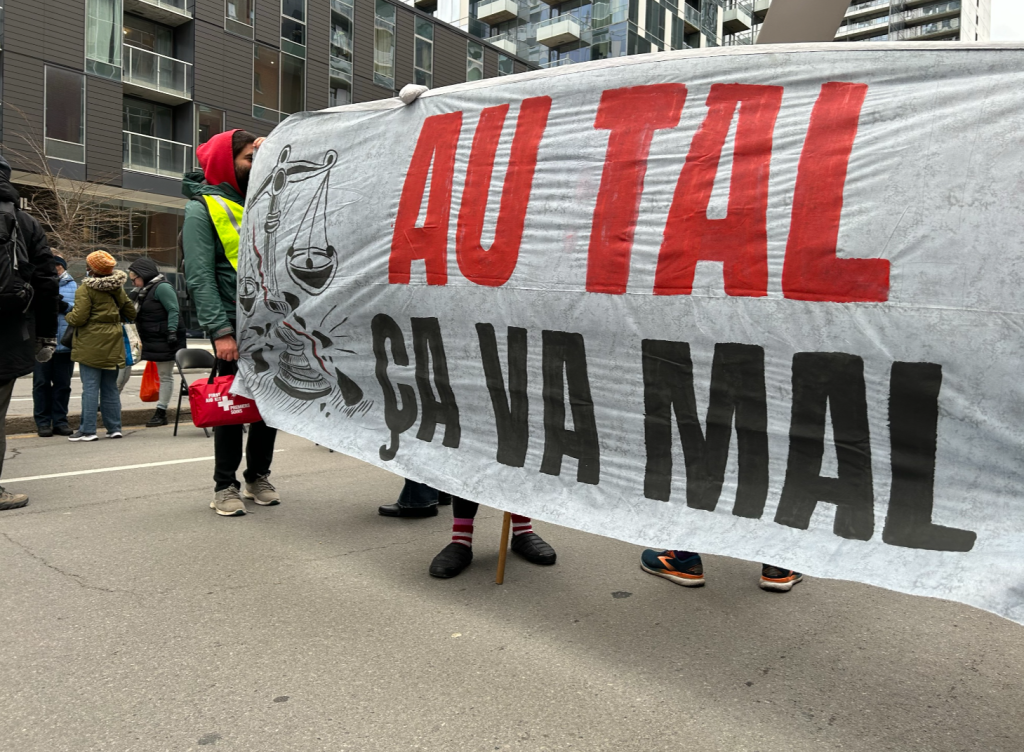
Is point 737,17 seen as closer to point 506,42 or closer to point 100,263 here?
point 506,42

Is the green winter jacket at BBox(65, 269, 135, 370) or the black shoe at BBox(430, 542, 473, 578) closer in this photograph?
the black shoe at BBox(430, 542, 473, 578)

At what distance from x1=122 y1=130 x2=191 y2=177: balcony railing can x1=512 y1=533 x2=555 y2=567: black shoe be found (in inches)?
992

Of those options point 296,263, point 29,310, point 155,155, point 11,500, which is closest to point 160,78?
point 155,155

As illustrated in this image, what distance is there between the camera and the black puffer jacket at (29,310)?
516 cm

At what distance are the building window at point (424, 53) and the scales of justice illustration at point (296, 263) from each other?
3046 cm

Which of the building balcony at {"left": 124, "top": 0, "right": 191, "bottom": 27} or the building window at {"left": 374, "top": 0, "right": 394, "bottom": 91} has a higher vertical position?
the building window at {"left": 374, "top": 0, "right": 394, "bottom": 91}

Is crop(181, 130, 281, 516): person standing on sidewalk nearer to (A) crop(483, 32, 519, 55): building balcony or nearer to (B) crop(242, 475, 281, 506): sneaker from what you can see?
(B) crop(242, 475, 281, 506): sneaker

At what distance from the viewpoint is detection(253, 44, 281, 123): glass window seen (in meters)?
28.6

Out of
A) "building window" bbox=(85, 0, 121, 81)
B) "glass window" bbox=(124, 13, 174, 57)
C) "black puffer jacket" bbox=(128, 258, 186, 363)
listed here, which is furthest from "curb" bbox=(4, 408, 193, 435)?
"glass window" bbox=(124, 13, 174, 57)

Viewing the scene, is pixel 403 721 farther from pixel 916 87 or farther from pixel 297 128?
pixel 297 128

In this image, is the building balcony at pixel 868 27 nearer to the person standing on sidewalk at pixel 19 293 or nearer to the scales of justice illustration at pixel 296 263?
the scales of justice illustration at pixel 296 263

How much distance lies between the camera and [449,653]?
124 inches

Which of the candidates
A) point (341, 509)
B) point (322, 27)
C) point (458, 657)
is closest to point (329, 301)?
point (341, 509)

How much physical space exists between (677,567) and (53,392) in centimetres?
710
